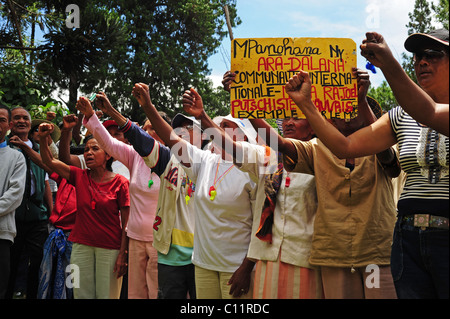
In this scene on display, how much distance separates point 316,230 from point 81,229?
260 centimetres

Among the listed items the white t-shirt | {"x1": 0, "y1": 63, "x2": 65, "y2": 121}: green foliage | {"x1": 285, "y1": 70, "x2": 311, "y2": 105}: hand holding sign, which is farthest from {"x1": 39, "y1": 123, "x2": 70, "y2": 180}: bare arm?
{"x1": 0, "y1": 63, "x2": 65, "y2": 121}: green foliage

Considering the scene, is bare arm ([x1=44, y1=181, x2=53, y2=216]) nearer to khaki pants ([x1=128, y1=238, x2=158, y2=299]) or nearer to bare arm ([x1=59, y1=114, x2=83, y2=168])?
bare arm ([x1=59, y1=114, x2=83, y2=168])

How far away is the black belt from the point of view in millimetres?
2260

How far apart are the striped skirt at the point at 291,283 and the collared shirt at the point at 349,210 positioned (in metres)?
0.15

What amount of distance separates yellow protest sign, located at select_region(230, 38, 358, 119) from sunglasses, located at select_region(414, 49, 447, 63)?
0.71 meters

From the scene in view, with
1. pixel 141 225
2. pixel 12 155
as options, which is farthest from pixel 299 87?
pixel 12 155

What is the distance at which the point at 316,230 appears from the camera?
310 centimetres

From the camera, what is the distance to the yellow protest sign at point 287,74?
311cm

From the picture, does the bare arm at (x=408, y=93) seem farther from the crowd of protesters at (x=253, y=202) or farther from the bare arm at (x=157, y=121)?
the bare arm at (x=157, y=121)

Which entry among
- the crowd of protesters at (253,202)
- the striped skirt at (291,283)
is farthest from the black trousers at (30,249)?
the striped skirt at (291,283)

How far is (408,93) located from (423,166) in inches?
15.6

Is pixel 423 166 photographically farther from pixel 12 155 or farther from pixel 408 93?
pixel 12 155

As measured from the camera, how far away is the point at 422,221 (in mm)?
2314
